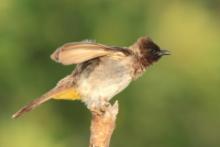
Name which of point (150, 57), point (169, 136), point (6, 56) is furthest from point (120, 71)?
point (169, 136)

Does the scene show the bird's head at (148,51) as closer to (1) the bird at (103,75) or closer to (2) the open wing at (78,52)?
(1) the bird at (103,75)

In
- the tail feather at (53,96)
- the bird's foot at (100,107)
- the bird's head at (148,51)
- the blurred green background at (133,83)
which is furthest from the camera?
the blurred green background at (133,83)

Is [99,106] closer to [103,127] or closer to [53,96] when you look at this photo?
[53,96]

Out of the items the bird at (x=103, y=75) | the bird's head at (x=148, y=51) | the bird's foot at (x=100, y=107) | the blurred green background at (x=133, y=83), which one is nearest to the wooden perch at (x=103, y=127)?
the bird's foot at (x=100, y=107)

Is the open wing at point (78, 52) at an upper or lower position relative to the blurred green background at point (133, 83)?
upper

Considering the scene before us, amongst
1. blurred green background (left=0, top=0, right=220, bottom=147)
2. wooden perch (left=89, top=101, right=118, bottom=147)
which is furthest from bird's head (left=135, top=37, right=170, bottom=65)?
blurred green background (left=0, top=0, right=220, bottom=147)

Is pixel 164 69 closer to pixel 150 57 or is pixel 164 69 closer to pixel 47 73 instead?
pixel 47 73

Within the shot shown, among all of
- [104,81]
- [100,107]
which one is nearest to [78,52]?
[100,107]
